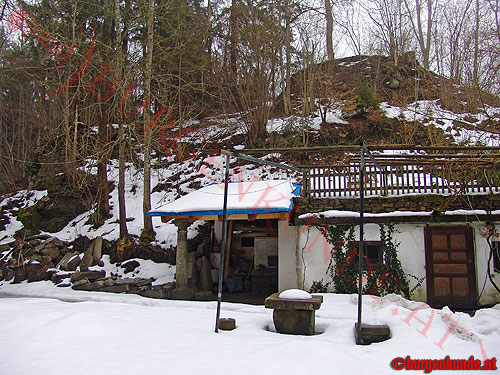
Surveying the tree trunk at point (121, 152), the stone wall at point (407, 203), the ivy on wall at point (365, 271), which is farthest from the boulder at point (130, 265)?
the ivy on wall at point (365, 271)

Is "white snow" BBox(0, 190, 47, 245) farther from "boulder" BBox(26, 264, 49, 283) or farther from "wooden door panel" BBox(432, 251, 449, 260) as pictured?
"wooden door panel" BBox(432, 251, 449, 260)

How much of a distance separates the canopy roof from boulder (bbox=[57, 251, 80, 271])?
441cm

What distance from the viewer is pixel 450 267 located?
9.73 m

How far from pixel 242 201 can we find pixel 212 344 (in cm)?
540

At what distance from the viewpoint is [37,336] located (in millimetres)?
5031

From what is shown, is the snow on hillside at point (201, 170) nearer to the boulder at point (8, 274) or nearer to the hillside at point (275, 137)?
the hillside at point (275, 137)

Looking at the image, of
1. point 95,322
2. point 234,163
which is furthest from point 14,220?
point 95,322

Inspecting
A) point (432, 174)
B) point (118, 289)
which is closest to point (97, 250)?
point (118, 289)

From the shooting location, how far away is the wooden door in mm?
9586

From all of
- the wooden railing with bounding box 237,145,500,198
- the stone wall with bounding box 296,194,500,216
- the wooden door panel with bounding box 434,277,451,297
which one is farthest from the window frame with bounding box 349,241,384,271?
the wooden door panel with bounding box 434,277,451,297

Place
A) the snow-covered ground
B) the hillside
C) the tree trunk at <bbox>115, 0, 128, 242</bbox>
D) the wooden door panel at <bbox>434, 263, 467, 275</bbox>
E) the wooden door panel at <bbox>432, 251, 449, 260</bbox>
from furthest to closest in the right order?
1. the hillside
2. the tree trunk at <bbox>115, 0, 128, 242</bbox>
3. the wooden door panel at <bbox>432, 251, 449, 260</bbox>
4. the wooden door panel at <bbox>434, 263, 467, 275</bbox>
5. the snow-covered ground

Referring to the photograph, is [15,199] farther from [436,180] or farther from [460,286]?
[460,286]

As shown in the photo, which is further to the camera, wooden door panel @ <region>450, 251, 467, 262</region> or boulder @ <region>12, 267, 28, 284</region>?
boulder @ <region>12, 267, 28, 284</region>

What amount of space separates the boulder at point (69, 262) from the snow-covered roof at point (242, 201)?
438 cm
